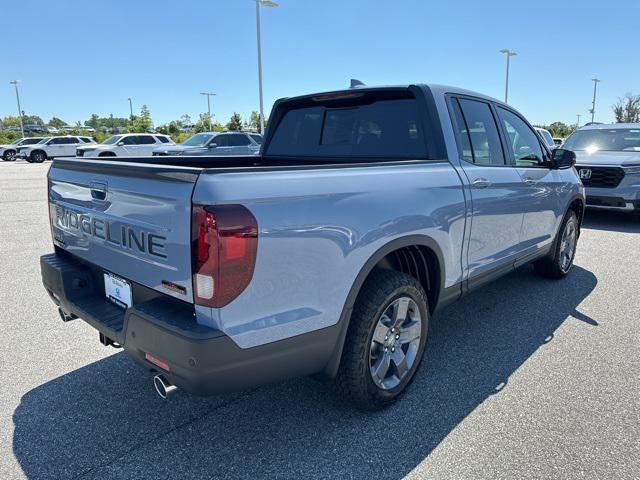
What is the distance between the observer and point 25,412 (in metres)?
2.77

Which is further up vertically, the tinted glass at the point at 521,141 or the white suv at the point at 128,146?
the tinted glass at the point at 521,141

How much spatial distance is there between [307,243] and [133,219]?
0.83m

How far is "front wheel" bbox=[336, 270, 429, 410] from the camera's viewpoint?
2533 millimetres

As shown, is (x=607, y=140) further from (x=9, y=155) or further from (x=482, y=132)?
(x=9, y=155)

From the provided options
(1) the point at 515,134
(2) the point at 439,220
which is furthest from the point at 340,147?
(1) the point at 515,134

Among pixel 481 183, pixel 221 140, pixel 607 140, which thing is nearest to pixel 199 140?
pixel 221 140

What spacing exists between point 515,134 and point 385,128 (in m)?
1.53

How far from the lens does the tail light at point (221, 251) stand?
6.18 ft

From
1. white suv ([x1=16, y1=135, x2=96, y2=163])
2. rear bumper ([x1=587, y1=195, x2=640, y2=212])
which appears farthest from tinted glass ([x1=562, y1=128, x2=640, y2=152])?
white suv ([x1=16, y1=135, x2=96, y2=163])

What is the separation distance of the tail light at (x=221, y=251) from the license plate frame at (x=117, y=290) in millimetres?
654

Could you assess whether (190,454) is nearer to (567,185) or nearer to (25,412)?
(25,412)

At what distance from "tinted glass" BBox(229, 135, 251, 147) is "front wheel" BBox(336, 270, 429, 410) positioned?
1818 cm

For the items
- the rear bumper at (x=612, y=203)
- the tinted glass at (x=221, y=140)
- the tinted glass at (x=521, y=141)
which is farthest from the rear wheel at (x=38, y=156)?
the tinted glass at (x=521, y=141)

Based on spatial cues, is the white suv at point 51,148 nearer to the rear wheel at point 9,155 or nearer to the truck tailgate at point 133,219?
the rear wheel at point 9,155
